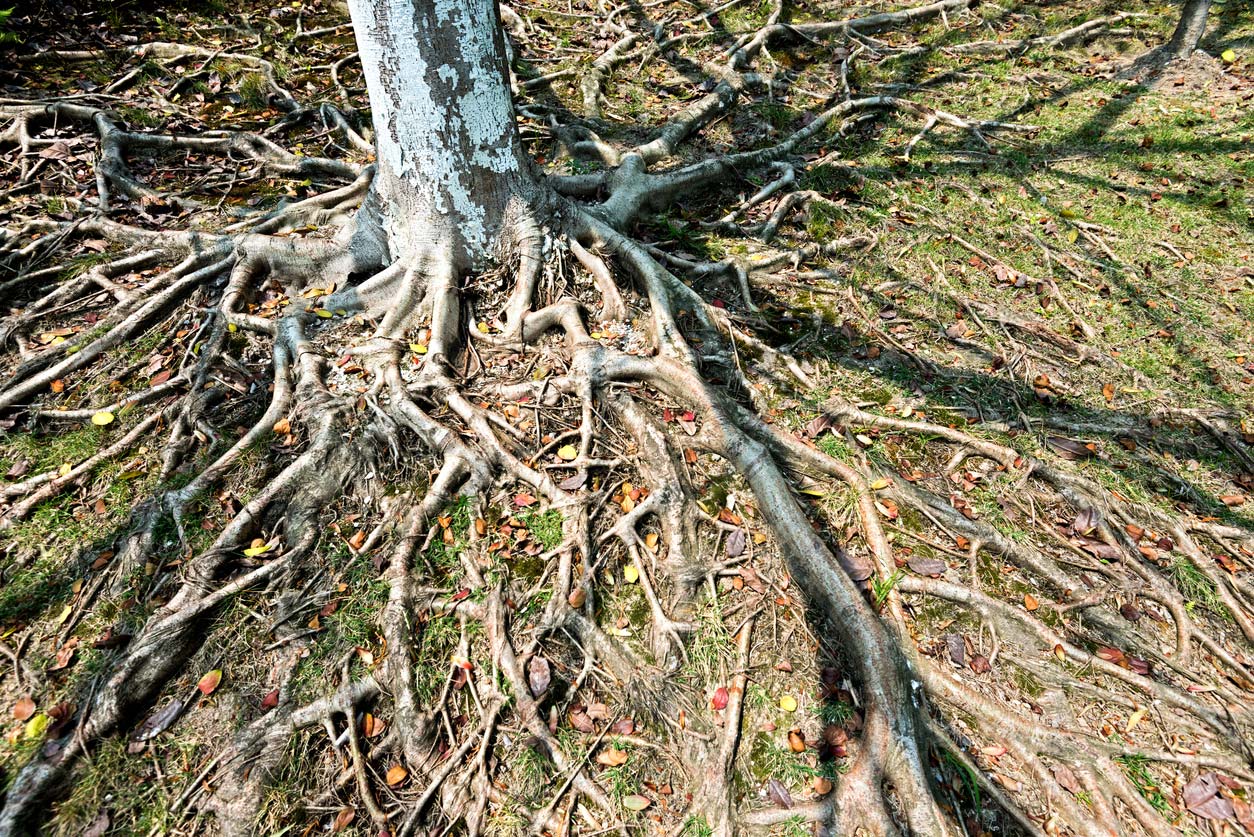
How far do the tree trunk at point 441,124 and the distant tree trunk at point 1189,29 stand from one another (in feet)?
27.4

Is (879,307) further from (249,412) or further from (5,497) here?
(5,497)

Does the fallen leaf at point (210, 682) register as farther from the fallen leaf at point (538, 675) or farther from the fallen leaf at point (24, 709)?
the fallen leaf at point (538, 675)

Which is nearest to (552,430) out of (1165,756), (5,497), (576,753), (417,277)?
(417,277)

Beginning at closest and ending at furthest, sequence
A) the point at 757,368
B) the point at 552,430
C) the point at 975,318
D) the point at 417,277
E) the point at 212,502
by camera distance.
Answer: the point at 212,502
the point at 552,430
the point at 417,277
the point at 757,368
the point at 975,318

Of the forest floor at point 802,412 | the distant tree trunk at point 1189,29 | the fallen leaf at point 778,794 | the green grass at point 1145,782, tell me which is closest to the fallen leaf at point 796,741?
the forest floor at point 802,412

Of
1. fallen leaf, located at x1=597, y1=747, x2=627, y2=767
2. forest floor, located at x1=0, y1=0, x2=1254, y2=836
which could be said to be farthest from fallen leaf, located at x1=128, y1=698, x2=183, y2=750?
fallen leaf, located at x1=597, y1=747, x2=627, y2=767

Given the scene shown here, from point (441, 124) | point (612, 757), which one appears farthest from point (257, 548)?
point (441, 124)

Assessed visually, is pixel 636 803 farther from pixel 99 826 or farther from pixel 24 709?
pixel 24 709

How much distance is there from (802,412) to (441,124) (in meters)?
2.75

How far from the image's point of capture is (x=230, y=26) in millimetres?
7016

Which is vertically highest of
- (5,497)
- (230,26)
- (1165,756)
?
(230,26)

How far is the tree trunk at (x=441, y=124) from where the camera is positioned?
338 cm

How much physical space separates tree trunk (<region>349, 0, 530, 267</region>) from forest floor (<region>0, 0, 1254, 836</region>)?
1.05 meters

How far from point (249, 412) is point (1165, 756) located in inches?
193
